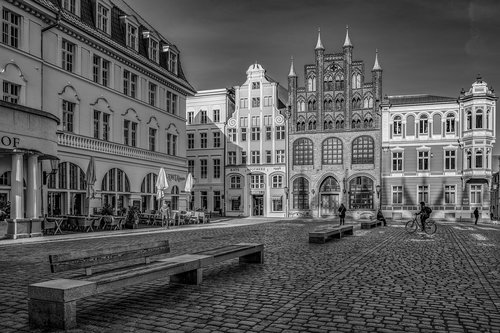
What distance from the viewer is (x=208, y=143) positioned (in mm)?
58469

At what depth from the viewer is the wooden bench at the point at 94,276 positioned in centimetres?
603

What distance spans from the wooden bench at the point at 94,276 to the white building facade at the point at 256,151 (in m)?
44.8

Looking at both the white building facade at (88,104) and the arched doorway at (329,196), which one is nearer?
the white building facade at (88,104)

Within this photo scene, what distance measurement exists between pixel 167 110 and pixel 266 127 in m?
18.6

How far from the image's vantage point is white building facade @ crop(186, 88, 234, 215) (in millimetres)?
57625

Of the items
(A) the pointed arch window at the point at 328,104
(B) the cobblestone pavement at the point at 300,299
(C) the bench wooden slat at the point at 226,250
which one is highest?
(A) the pointed arch window at the point at 328,104

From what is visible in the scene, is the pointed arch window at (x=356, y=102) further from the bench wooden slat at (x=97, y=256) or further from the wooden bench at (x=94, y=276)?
the bench wooden slat at (x=97, y=256)

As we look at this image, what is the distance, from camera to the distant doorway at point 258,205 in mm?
56156

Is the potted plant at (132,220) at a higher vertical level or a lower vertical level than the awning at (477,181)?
lower

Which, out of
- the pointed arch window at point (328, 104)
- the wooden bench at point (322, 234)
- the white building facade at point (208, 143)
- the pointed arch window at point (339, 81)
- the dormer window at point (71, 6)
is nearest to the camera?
the wooden bench at point (322, 234)

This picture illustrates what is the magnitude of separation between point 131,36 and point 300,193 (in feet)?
87.7

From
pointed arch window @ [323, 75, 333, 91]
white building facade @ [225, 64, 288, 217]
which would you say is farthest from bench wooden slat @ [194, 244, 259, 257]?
pointed arch window @ [323, 75, 333, 91]

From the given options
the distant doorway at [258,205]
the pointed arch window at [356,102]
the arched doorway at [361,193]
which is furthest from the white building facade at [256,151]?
the pointed arch window at [356,102]

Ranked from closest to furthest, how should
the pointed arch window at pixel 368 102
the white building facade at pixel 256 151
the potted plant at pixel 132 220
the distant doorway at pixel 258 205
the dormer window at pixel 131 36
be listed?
the potted plant at pixel 132 220
the dormer window at pixel 131 36
the pointed arch window at pixel 368 102
the white building facade at pixel 256 151
the distant doorway at pixel 258 205
